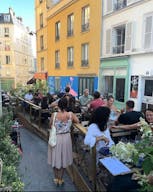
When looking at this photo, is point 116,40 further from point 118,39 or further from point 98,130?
point 98,130

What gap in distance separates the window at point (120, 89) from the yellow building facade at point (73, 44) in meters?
1.90

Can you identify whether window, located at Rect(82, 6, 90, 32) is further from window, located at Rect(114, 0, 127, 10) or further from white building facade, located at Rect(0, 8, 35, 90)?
white building facade, located at Rect(0, 8, 35, 90)

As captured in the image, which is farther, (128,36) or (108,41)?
(108,41)

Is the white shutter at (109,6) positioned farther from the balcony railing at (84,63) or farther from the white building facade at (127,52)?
the balcony railing at (84,63)

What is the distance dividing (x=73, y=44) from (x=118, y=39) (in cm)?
473

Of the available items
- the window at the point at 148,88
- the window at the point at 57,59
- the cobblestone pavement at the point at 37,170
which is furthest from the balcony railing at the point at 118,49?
the window at the point at 57,59

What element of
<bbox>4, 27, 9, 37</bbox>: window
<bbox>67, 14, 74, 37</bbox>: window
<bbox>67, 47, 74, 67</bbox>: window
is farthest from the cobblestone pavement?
<bbox>4, 27, 9, 37</bbox>: window

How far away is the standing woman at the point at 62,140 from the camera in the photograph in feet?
11.0

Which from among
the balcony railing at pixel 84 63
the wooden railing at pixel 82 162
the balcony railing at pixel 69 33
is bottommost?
the wooden railing at pixel 82 162

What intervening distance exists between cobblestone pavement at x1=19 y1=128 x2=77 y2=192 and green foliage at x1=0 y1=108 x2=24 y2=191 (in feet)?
0.98

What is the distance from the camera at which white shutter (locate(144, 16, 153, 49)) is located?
9.04 metres

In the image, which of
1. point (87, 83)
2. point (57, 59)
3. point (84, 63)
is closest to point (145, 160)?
point (87, 83)

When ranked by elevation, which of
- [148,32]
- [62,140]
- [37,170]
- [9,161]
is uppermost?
[148,32]

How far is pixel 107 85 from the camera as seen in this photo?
41.0ft
